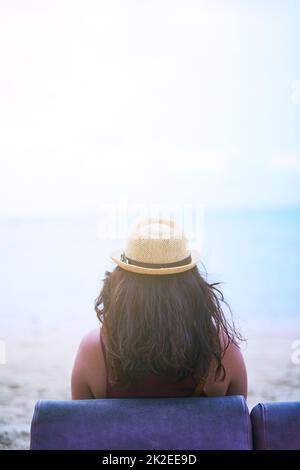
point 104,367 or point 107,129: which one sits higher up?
point 107,129

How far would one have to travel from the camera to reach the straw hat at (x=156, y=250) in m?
1.16

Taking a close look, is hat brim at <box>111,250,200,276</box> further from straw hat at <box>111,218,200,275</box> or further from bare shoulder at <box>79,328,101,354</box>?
bare shoulder at <box>79,328,101,354</box>

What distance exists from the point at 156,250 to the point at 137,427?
0.44 meters

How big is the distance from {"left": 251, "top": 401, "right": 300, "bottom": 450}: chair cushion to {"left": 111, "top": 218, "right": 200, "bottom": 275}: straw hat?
0.37 meters

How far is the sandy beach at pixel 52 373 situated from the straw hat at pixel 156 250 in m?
1.24

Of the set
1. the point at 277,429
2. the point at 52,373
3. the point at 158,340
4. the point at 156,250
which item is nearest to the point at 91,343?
the point at 158,340

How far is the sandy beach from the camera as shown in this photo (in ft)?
7.51

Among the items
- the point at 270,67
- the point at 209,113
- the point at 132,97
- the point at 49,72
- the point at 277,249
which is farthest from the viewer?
the point at 277,249

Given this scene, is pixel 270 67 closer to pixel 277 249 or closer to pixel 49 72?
pixel 49 72

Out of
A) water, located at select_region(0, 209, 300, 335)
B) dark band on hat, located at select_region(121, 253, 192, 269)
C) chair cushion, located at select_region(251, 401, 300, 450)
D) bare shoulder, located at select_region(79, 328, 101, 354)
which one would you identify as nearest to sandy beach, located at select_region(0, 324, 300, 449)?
water, located at select_region(0, 209, 300, 335)

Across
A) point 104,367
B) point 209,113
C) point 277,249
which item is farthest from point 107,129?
point 104,367

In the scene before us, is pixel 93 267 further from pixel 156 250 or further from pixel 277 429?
pixel 277 429

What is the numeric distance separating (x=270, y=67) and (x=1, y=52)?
3060mm
